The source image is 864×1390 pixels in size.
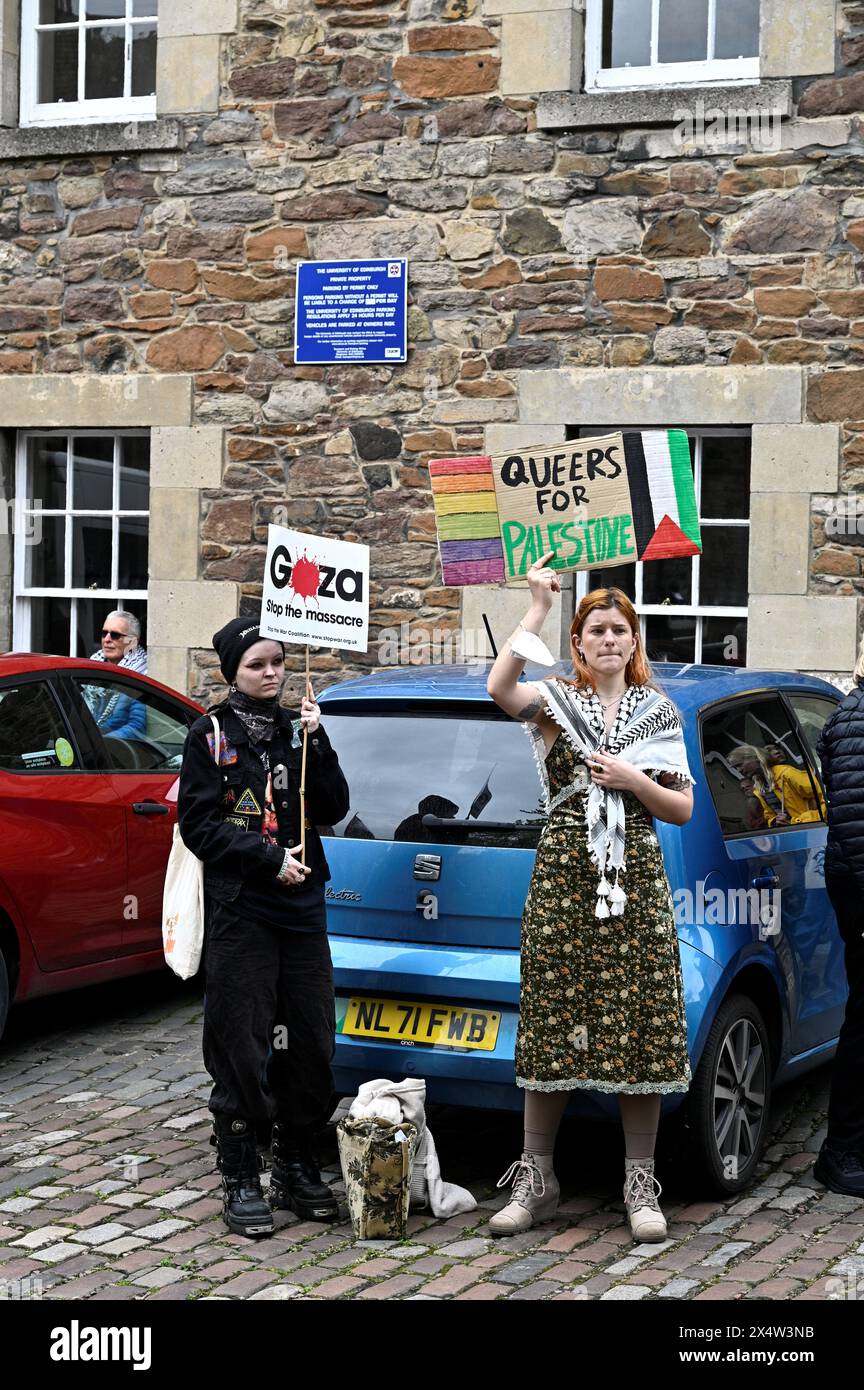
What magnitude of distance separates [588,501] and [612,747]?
34.4 inches

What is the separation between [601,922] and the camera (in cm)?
507

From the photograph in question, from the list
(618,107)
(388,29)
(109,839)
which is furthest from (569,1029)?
(388,29)

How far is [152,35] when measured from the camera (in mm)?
11453

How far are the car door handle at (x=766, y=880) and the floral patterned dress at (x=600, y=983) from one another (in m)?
0.63

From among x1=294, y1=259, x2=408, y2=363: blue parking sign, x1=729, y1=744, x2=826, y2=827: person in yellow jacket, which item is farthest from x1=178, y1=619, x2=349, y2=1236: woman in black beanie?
x1=294, y1=259, x2=408, y2=363: blue parking sign

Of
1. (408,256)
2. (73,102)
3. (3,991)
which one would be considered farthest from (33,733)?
(73,102)

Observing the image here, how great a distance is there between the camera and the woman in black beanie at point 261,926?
5148 millimetres

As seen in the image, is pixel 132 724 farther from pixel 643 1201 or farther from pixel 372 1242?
pixel 643 1201

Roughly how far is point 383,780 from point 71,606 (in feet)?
22.0

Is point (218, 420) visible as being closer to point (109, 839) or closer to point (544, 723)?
point (109, 839)

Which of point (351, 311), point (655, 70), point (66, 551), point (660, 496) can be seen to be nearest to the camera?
point (660, 496)

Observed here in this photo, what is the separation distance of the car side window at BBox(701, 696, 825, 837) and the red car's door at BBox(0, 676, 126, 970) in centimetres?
Result: 297

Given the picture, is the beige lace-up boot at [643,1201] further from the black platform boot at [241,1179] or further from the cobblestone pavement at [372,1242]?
the black platform boot at [241,1179]

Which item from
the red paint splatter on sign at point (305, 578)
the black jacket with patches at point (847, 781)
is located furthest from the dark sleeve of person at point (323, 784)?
the black jacket with patches at point (847, 781)
